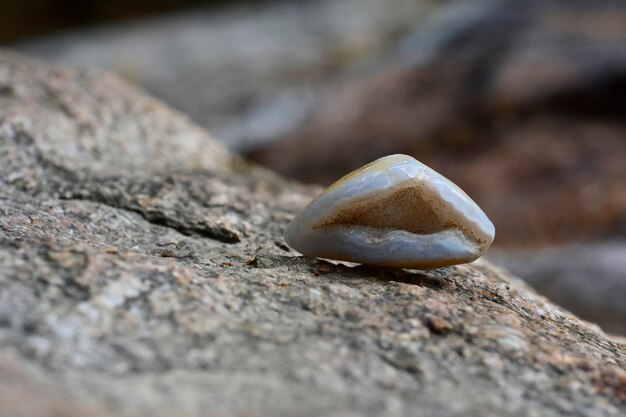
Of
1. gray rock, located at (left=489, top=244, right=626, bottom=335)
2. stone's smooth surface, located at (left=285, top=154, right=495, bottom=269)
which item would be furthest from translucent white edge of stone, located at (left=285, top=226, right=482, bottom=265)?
gray rock, located at (left=489, top=244, right=626, bottom=335)

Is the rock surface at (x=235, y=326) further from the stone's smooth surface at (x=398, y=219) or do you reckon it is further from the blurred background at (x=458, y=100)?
the blurred background at (x=458, y=100)

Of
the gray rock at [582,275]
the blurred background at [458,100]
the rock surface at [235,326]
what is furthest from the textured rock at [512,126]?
the rock surface at [235,326]

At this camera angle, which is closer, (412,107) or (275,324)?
(275,324)

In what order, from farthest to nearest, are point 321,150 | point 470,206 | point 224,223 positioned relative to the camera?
point 321,150
point 224,223
point 470,206

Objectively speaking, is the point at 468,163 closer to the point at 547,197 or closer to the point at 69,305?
the point at 547,197


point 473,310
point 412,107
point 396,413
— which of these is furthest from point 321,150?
point 396,413

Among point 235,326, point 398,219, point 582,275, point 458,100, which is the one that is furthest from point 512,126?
point 235,326
